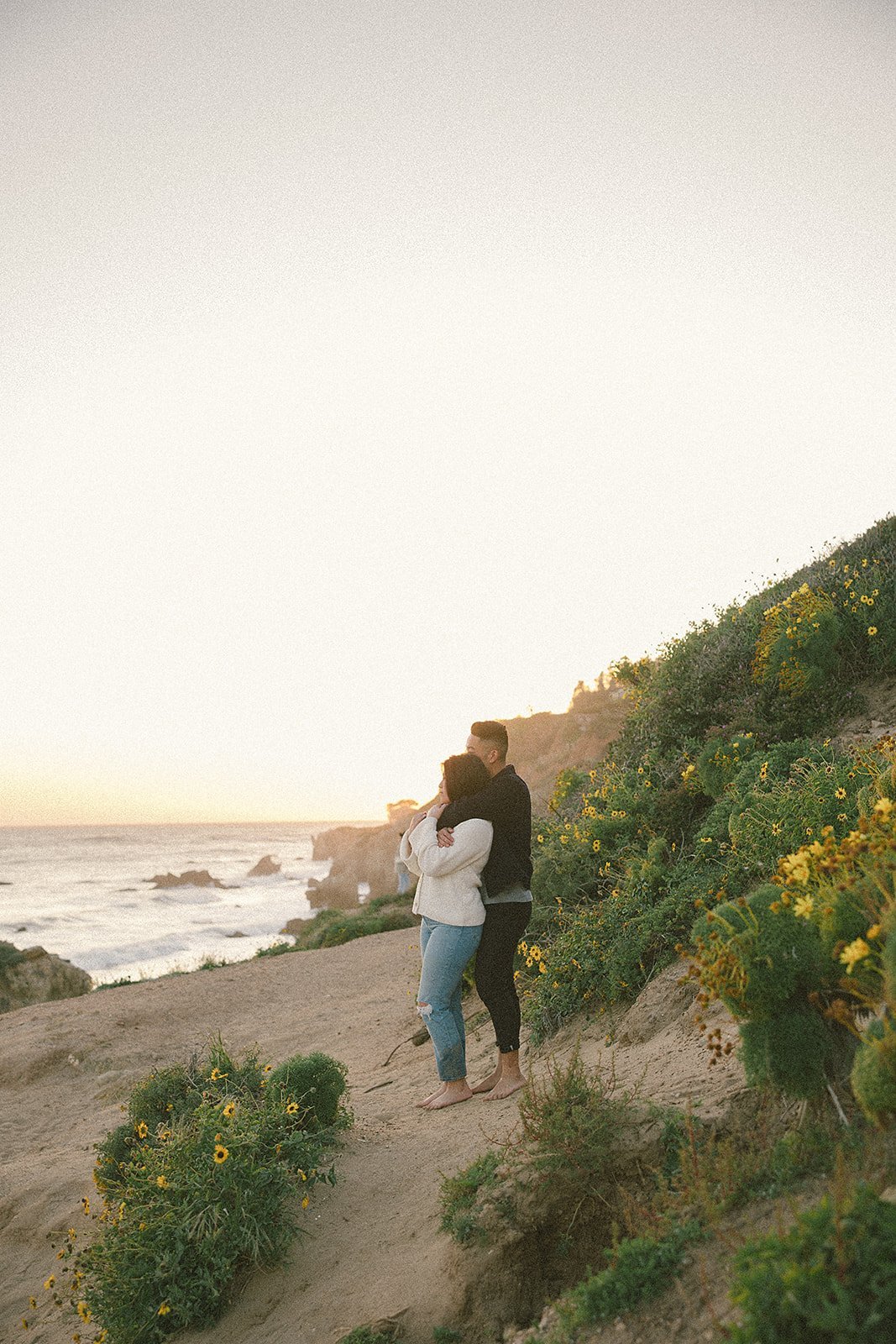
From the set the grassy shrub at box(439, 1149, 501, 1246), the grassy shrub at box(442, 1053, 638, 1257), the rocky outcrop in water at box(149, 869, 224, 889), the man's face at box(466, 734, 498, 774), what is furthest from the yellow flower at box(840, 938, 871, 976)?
the rocky outcrop in water at box(149, 869, 224, 889)

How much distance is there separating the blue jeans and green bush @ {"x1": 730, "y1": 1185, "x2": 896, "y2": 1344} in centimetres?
279

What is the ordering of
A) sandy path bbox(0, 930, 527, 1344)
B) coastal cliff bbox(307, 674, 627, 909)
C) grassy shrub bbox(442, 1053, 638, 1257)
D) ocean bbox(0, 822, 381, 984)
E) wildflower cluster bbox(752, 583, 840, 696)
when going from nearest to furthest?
grassy shrub bbox(442, 1053, 638, 1257) < sandy path bbox(0, 930, 527, 1344) < wildflower cluster bbox(752, 583, 840, 696) < coastal cliff bbox(307, 674, 627, 909) < ocean bbox(0, 822, 381, 984)

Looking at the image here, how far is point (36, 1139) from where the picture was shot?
7.22 m

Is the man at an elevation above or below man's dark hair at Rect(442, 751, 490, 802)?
below

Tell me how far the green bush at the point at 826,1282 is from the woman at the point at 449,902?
9.11ft

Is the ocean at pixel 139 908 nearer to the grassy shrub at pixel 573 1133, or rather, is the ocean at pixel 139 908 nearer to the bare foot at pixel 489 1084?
the bare foot at pixel 489 1084

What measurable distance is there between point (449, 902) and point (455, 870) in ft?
0.66

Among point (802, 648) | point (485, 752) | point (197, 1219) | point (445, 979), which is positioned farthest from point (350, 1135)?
point (802, 648)

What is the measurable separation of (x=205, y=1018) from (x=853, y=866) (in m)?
10.2

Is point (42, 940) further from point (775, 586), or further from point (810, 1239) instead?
point (810, 1239)

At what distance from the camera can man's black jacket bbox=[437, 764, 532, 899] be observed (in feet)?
15.6

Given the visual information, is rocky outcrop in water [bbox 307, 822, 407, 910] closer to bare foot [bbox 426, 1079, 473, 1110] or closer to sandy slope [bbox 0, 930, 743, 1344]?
sandy slope [bbox 0, 930, 743, 1344]

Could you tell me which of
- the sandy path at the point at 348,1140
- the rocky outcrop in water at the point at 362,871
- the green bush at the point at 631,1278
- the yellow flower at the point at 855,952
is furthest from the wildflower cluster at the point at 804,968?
the rocky outcrop in water at the point at 362,871

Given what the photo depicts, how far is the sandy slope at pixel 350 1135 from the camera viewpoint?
137 inches
